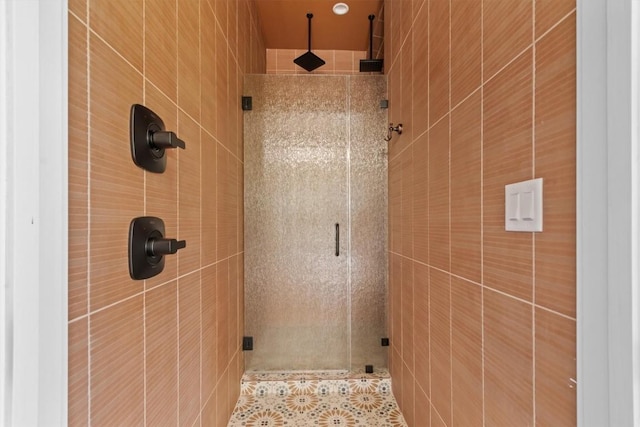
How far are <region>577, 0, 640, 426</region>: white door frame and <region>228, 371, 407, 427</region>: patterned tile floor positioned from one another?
1.32 metres

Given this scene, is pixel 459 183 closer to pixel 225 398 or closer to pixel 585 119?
pixel 585 119

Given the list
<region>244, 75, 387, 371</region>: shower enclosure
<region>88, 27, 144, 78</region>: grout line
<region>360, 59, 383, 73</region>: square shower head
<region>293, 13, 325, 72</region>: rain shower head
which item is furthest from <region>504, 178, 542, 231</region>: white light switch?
<region>293, 13, 325, 72</region>: rain shower head

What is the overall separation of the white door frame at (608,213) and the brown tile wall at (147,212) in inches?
30.9

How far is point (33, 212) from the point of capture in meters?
0.44

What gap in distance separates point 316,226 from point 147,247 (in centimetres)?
126

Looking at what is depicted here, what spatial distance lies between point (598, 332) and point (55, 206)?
0.79m

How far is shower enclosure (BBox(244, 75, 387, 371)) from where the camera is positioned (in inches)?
77.1

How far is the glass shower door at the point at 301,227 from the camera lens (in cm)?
196

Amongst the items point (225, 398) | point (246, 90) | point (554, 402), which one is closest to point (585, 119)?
point (554, 402)

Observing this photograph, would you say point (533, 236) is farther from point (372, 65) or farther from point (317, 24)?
point (317, 24)

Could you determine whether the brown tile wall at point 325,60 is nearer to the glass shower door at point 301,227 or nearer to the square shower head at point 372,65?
the square shower head at point 372,65

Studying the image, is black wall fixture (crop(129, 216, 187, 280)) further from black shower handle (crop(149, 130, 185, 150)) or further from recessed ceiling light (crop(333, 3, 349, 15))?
recessed ceiling light (crop(333, 3, 349, 15))

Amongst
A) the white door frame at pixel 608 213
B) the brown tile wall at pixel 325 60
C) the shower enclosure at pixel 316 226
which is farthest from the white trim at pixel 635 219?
the brown tile wall at pixel 325 60

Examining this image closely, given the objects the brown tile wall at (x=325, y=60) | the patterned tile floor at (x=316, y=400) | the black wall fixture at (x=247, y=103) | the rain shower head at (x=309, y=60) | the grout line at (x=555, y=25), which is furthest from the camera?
the brown tile wall at (x=325, y=60)
